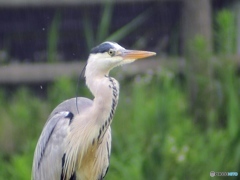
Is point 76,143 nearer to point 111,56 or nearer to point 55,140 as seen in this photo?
point 55,140

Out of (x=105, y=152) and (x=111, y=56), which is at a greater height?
(x=111, y=56)

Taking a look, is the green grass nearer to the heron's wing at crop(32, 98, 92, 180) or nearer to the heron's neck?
the heron's wing at crop(32, 98, 92, 180)

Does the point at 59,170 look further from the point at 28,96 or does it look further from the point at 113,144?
the point at 28,96

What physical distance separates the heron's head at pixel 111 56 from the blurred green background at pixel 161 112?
1.62 metres

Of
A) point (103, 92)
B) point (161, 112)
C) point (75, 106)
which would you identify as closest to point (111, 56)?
point (103, 92)

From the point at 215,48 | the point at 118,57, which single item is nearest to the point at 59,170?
the point at 118,57

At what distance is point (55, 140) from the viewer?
564cm

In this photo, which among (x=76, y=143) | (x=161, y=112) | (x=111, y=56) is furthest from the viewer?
(x=161, y=112)

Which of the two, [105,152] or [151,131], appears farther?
[151,131]

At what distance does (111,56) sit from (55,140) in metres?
0.63

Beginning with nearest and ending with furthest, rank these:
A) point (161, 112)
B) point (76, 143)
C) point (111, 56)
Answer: point (111, 56) < point (76, 143) < point (161, 112)

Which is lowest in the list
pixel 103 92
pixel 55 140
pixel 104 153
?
pixel 104 153

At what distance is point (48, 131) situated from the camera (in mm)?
5664

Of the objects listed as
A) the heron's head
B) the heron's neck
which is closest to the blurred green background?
the heron's neck
